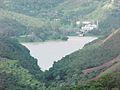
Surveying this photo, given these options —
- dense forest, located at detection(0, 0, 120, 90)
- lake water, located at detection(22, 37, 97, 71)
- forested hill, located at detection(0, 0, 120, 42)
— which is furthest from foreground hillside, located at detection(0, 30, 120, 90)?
forested hill, located at detection(0, 0, 120, 42)

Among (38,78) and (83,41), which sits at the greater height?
(38,78)

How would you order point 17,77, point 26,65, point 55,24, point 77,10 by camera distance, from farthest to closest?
point 77,10
point 55,24
point 26,65
point 17,77

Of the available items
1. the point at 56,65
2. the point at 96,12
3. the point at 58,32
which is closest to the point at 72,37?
the point at 58,32

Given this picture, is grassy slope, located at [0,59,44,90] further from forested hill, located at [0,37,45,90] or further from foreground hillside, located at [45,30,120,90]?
foreground hillside, located at [45,30,120,90]

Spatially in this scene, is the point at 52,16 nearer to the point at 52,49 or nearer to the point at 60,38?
the point at 60,38

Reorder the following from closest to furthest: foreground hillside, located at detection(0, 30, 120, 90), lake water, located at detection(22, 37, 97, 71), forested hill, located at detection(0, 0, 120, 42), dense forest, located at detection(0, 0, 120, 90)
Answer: foreground hillside, located at detection(0, 30, 120, 90), dense forest, located at detection(0, 0, 120, 90), lake water, located at detection(22, 37, 97, 71), forested hill, located at detection(0, 0, 120, 42)

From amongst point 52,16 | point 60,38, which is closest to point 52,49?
point 60,38

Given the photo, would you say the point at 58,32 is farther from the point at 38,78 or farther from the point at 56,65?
the point at 38,78
